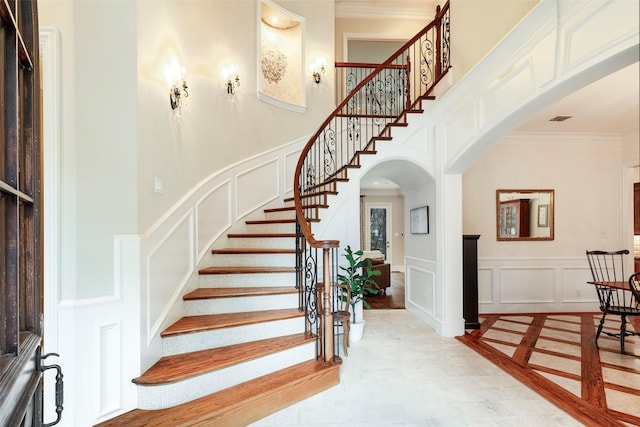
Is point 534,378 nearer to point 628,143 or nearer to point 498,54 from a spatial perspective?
point 498,54

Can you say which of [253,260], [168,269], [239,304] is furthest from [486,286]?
[168,269]

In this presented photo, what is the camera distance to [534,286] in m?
5.21

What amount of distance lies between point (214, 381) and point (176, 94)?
2.31 metres

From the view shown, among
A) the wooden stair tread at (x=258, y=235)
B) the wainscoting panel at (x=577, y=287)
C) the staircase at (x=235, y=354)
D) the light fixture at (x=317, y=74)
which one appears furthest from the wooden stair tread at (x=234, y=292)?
the wainscoting panel at (x=577, y=287)

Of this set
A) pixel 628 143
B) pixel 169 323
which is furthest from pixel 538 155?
pixel 169 323

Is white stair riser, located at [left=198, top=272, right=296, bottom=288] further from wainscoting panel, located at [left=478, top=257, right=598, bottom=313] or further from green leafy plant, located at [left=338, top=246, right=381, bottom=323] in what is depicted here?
wainscoting panel, located at [left=478, top=257, right=598, bottom=313]

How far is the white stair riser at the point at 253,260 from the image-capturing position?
3598mm

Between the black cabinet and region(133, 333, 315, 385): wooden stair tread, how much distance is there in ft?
8.15

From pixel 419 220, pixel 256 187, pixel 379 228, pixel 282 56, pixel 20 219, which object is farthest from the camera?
pixel 379 228

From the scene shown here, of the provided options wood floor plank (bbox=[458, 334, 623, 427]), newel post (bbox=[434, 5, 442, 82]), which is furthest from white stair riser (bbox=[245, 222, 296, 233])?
newel post (bbox=[434, 5, 442, 82])

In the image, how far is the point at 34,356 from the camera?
95cm

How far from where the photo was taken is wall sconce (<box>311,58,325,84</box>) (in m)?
5.34

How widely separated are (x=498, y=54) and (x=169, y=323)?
3555mm

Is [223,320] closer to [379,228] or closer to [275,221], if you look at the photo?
[275,221]
